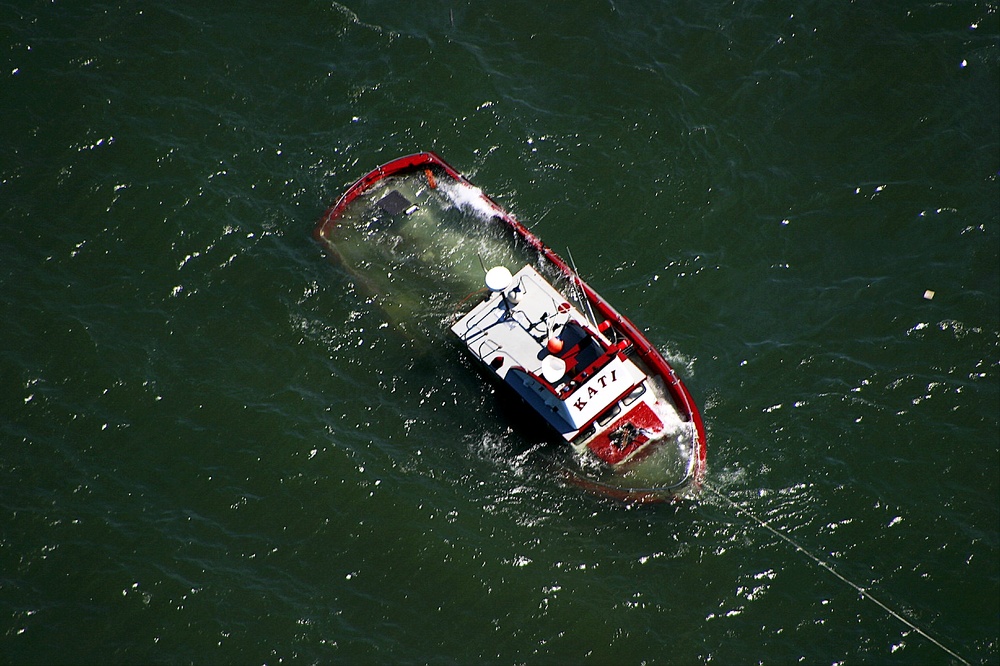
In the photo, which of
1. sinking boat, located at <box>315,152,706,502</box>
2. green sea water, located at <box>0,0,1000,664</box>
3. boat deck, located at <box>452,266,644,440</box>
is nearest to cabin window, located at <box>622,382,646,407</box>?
sinking boat, located at <box>315,152,706,502</box>

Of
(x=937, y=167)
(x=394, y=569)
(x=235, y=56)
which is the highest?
(x=235, y=56)

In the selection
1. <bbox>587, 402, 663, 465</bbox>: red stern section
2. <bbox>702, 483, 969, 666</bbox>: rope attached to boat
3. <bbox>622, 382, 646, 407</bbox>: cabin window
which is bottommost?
<bbox>702, 483, 969, 666</bbox>: rope attached to boat

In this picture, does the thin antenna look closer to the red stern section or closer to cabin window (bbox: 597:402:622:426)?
cabin window (bbox: 597:402:622:426)

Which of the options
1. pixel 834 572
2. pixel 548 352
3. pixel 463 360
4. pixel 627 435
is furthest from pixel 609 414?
pixel 834 572

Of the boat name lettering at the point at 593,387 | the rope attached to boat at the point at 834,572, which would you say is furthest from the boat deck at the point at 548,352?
the rope attached to boat at the point at 834,572

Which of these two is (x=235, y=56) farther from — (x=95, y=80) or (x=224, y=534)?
(x=224, y=534)

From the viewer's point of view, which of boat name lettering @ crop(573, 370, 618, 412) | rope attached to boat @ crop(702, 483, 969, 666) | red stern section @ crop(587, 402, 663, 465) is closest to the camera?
rope attached to boat @ crop(702, 483, 969, 666)

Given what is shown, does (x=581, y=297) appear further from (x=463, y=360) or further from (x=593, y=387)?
(x=463, y=360)

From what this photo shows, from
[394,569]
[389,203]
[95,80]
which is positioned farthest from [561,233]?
[95,80]
